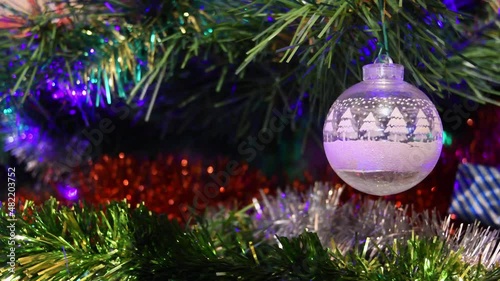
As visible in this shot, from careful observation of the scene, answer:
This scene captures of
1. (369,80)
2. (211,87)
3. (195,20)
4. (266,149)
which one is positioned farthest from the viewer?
(266,149)

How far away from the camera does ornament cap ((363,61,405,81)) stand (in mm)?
366

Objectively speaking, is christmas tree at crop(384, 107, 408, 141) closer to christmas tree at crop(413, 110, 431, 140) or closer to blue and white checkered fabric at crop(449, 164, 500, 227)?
christmas tree at crop(413, 110, 431, 140)

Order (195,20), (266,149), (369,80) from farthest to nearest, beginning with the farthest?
(266,149)
(195,20)
(369,80)

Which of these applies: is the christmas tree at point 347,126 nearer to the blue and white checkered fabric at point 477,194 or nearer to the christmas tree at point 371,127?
the christmas tree at point 371,127

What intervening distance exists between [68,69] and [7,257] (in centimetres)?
17

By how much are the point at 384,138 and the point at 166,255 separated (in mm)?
177

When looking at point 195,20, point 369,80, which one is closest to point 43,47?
point 195,20

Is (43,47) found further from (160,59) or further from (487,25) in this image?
(487,25)

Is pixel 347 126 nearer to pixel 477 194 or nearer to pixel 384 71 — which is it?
pixel 384 71

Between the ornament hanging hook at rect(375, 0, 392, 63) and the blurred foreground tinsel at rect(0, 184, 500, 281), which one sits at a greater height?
the ornament hanging hook at rect(375, 0, 392, 63)

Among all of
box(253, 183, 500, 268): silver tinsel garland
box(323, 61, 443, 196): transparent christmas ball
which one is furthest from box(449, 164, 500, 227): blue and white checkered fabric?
box(323, 61, 443, 196): transparent christmas ball

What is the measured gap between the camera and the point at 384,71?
0.37 meters

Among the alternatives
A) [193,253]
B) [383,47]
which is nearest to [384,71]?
[383,47]

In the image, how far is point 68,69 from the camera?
50 cm
